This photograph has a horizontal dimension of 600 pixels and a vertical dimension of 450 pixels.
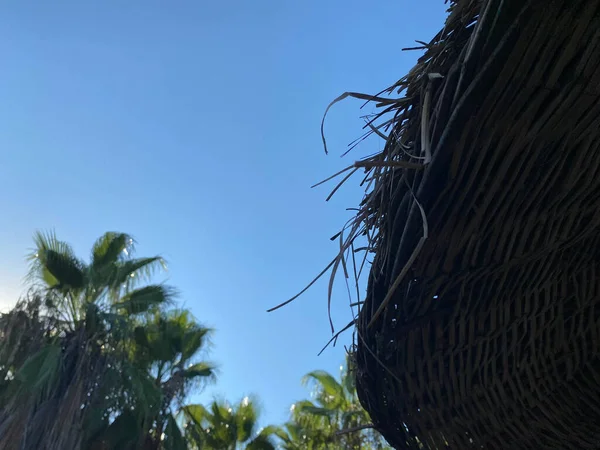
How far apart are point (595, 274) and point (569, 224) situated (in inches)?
14.7

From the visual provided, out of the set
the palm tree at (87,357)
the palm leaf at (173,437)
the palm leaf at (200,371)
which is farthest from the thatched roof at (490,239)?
the palm leaf at (200,371)

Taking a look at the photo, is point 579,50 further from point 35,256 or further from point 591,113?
point 35,256

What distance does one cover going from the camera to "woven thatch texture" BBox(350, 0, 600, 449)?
0.96 m

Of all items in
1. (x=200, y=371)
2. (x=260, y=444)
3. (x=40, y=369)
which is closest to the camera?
(x=40, y=369)

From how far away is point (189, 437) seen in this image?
949cm

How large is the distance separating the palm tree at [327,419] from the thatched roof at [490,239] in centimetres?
1070

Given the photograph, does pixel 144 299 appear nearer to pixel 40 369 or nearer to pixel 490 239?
pixel 40 369

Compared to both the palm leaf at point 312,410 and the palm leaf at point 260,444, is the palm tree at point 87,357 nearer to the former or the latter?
the palm leaf at point 260,444

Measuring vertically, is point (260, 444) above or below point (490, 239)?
above

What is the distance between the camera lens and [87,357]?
7605 mm

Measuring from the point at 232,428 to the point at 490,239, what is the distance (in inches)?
465

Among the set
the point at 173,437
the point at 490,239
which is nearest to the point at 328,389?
the point at 173,437

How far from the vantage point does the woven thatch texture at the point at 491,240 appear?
37.7 inches

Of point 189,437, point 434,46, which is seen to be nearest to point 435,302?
point 434,46
